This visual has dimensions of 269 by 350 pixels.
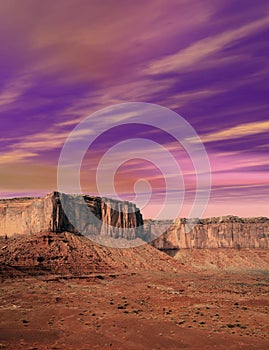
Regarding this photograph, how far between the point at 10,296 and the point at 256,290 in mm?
37050

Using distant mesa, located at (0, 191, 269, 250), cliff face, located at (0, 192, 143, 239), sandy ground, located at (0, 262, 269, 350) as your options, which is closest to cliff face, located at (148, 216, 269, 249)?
distant mesa, located at (0, 191, 269, 250)

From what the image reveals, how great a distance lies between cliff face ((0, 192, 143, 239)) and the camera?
9325 cm

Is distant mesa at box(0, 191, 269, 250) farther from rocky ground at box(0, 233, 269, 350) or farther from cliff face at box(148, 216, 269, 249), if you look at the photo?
rocky ground at box(0, 233, 269, 350)

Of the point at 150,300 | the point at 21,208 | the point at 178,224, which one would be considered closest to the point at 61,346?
the point at 150,300

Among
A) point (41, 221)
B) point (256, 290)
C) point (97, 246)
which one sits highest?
point (41, 221)

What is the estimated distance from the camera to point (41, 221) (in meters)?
97.4

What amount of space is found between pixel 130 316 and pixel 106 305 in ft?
23.2

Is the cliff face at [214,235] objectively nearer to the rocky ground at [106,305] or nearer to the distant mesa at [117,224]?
the distant mesa at [117,224]

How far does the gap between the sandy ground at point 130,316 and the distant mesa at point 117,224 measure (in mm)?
35136

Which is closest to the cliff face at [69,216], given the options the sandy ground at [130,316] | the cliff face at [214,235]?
the cliff face at [214,235]

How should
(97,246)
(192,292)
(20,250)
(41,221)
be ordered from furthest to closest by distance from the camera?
(41,221), (97,246), (20,250), (192,292)

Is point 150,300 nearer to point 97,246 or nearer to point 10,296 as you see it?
point 10,296

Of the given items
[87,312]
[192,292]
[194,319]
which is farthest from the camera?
[192,292]

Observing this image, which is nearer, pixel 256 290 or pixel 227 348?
pixel 227 348
